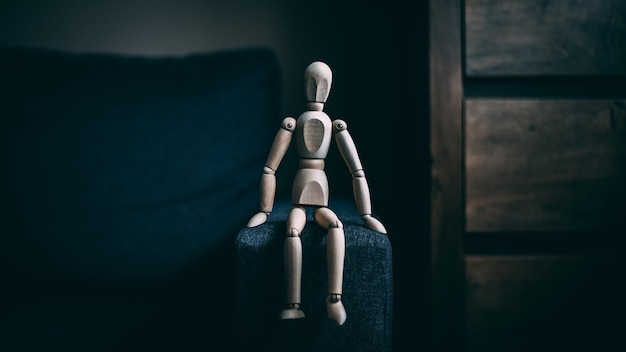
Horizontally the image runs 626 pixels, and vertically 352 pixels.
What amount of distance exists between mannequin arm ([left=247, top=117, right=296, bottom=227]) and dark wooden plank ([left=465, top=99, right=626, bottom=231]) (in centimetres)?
38

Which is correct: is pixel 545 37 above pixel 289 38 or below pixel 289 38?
below

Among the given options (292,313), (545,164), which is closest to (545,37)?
(545,164)

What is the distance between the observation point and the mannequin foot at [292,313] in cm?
68

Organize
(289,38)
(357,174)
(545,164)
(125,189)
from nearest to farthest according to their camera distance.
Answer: (357,174) < (545,164) < (125,189) < (289,38)

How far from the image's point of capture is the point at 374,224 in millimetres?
771

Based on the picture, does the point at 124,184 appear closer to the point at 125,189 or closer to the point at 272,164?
the point at 125,189

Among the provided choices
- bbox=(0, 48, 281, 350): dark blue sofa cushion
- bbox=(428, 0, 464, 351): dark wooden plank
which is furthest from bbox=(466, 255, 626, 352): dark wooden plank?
bbox=(0, 48, 281, 350): dark blue sofa cushion

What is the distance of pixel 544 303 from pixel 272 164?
640 mm

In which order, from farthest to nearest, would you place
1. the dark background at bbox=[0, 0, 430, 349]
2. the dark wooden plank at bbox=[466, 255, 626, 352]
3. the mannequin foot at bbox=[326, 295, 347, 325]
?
the dark background at bbox=[0, 0, 430, 349], the dark wooden plank at bbox=[466, 255, 626, 352], the mannequin foot at bbox=[326, 295, 347, 325]

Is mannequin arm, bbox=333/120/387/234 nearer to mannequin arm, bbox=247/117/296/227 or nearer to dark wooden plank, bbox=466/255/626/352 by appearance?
mannequin arm, bbox=247/117/296/227

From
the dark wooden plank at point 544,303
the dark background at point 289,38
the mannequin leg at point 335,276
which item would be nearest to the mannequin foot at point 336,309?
the mannequin leg at point 335,276

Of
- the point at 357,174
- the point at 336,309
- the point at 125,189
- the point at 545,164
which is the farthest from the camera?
the point at 125,189

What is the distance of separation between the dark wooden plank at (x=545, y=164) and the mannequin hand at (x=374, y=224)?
24 centimetres

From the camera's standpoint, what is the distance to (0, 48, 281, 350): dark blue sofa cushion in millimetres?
947
